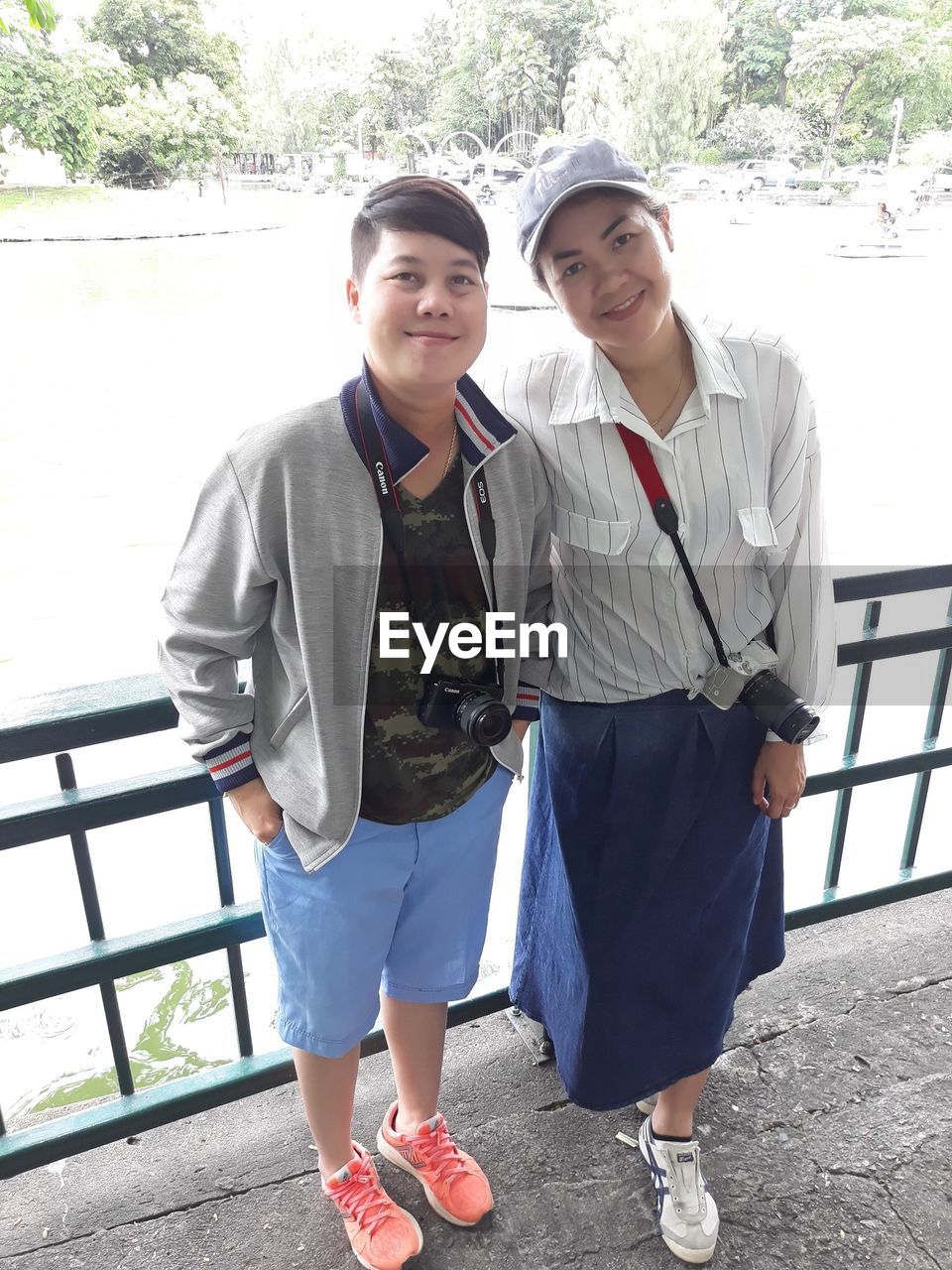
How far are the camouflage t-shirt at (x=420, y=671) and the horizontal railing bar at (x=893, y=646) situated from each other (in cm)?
58

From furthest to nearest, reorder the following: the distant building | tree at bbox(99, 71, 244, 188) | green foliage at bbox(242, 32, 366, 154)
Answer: the distant building, green foliage at bbox(242, 32, 366, 154), tree at bbox(99, 71, 244, 188)

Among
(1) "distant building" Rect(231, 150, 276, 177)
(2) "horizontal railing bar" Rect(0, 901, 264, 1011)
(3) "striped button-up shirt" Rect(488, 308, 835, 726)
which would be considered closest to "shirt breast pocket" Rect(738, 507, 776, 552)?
(3) "striped button-up shirt" Rect(488, 308, 835, 726)

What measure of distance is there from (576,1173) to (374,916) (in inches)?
18.4

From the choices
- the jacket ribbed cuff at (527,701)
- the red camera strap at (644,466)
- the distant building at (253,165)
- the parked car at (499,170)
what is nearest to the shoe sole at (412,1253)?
the jacket ribbed cuff at (527,701)

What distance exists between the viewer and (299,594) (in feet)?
2.44

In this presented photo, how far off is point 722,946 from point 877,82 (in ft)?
38.6

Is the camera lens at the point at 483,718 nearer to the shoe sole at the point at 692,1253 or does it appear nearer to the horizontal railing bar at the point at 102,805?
the horizontal railing bar at the point at 102,805

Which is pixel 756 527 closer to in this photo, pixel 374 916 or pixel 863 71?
pixel 374 916

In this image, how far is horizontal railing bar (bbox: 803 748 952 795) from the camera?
4.26 ft

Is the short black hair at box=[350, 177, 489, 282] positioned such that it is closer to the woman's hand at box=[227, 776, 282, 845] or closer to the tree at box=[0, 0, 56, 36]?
the woman's hand at box=[227, 776, 282, 845]

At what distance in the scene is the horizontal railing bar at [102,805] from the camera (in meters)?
0.89

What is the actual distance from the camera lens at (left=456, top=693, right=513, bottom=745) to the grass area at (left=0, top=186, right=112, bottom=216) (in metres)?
8.96

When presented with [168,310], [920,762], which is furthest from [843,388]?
[920,762]

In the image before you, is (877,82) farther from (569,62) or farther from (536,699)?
(536,699)
